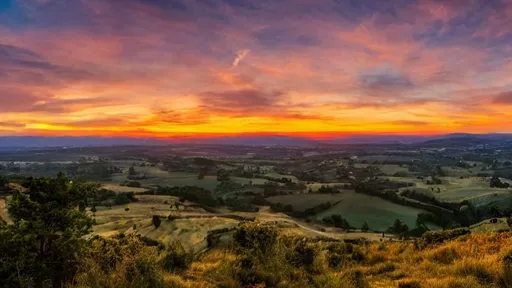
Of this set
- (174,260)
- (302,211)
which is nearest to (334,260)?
(174,260)

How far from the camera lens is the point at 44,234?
995 centimetres

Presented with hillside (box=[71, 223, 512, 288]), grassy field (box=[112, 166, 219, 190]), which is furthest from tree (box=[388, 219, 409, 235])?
grassy field (box=[112, 166, 219, 190])

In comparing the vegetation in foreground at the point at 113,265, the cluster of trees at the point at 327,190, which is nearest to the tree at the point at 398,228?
the cluster of trees at the point at 327,190

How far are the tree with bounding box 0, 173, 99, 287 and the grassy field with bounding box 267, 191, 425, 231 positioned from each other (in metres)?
82.1

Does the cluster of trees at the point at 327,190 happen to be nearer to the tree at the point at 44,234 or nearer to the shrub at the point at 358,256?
the shrub at the point at 358,256

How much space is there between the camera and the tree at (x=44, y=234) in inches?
382

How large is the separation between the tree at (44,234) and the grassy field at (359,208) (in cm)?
8214

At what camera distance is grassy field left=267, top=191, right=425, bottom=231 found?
93.6m

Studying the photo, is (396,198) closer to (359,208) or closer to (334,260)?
(359,208)

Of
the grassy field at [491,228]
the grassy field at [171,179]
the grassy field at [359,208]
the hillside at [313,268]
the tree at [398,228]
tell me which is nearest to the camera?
the hillside at [313,268]

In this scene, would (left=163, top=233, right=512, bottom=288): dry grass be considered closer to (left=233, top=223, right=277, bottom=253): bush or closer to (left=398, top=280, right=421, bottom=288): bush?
(left=398, top=280, right=421, bottom=288): bush

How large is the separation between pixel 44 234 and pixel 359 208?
104 m

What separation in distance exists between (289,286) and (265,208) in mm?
98837

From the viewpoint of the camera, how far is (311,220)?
9656 centimetres
